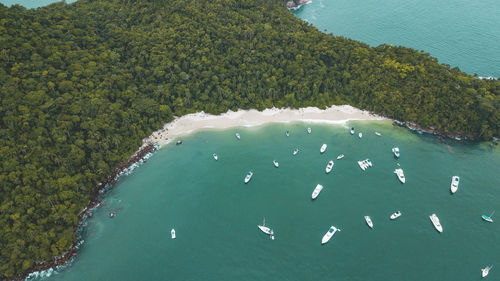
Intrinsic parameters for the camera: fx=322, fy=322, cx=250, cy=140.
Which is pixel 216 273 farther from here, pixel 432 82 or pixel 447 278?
pixel 432 82

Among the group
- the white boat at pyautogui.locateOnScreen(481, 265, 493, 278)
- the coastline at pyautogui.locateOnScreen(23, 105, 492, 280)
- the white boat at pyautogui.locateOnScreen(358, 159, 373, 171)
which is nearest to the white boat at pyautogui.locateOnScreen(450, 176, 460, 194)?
the coastline at pyautogui.locateOnScreen(23, 105, 492, 280)

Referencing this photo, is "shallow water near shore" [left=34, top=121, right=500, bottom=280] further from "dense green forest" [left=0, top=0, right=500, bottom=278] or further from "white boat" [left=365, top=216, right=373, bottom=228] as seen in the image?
"dense green forest" [left=0, top=0, right=500, bottom=278]

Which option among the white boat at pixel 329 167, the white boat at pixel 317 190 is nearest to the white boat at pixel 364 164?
the white boat at pixel 329 167

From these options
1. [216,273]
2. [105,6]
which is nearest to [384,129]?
[216,273]

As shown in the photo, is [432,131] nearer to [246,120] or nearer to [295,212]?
[295,212]

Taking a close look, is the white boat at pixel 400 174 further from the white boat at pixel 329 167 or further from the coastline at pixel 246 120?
the coastline at pixel 246 120

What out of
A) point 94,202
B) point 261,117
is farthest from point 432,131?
point 94,202
